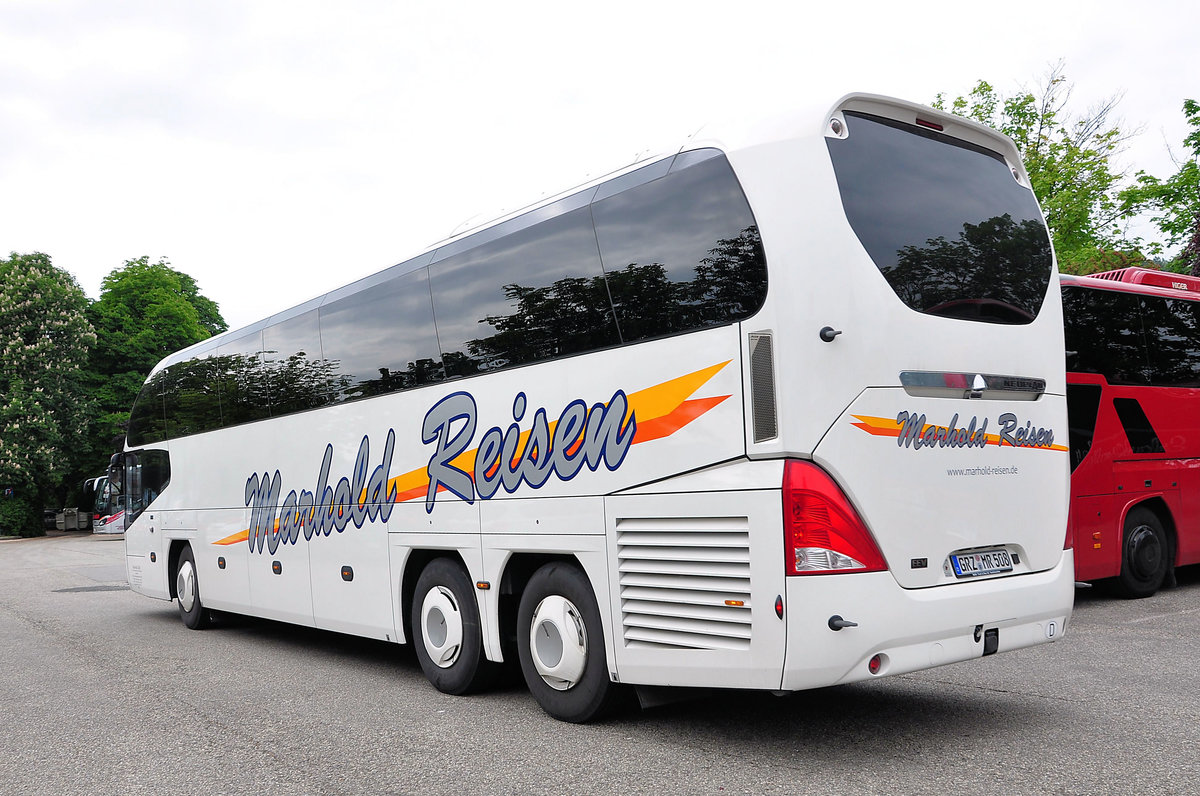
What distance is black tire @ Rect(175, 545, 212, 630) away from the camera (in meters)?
12.9

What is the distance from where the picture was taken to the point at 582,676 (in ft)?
21.1

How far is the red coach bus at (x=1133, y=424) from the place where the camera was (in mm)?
10953

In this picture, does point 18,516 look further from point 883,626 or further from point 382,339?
point 883,626

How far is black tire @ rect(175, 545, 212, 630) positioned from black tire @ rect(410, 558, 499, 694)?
5827 mm

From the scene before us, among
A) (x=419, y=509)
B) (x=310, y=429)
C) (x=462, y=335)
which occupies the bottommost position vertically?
(x=419, y=509)

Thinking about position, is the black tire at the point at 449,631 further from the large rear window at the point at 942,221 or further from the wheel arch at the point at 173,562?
the wheel arch at the point at 173,562

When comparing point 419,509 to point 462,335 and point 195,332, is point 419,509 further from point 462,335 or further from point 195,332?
point 195,332

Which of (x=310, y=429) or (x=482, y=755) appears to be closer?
(x=482, y=755)

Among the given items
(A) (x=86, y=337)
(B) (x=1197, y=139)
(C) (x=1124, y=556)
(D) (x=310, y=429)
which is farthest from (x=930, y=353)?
(A) (x=86, y=337)

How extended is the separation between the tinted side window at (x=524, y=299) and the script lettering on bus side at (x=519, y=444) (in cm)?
36

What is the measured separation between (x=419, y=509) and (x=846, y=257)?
14.1 ft

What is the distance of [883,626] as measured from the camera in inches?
204

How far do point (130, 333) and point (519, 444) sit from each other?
4794cm

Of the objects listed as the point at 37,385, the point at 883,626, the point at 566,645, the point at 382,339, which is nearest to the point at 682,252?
the point at 883,626
